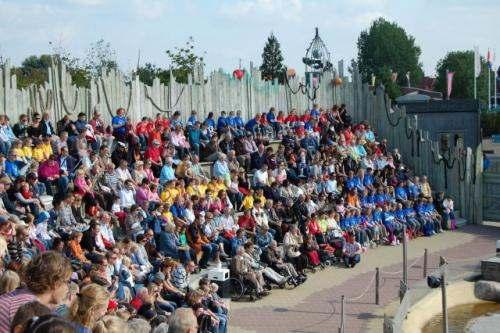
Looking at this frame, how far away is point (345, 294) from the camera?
661 inches

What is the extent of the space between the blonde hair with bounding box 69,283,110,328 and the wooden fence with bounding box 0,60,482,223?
14.6m

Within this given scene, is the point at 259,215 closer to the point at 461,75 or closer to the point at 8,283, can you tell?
the point at 8,283

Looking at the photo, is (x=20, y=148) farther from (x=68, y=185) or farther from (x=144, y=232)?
(x=144, y=232)

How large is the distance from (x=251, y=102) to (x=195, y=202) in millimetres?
9589

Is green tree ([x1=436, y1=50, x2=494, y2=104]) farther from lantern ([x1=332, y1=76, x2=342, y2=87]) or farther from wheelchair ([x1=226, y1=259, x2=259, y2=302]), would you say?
wheelchair ([x1=226, y1=259, x2=259, y2=302])

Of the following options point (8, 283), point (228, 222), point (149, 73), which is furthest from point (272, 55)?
point (8, 283)

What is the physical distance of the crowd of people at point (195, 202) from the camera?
1359 centimetres

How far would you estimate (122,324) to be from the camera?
570 cm

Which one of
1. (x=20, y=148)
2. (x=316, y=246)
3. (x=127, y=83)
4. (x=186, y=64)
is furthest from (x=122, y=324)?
(x=186, y=64)

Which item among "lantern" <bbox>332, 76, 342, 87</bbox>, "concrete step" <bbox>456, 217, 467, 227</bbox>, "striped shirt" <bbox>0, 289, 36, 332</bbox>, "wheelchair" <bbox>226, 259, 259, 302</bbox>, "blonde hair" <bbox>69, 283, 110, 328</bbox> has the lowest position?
"concrete step" <bbox>456, 217, 467, 227</bbox>

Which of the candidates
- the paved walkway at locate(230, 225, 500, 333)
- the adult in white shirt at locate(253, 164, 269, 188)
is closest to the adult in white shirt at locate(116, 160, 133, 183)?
the paved walkway at locate(230, 225, 500, 333)

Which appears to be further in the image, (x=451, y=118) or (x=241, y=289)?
(x=451, y=118)

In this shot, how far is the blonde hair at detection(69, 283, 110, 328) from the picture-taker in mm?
5512

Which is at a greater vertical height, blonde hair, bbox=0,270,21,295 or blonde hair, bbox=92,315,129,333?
blonde hair, bbox=0,270,21,295
